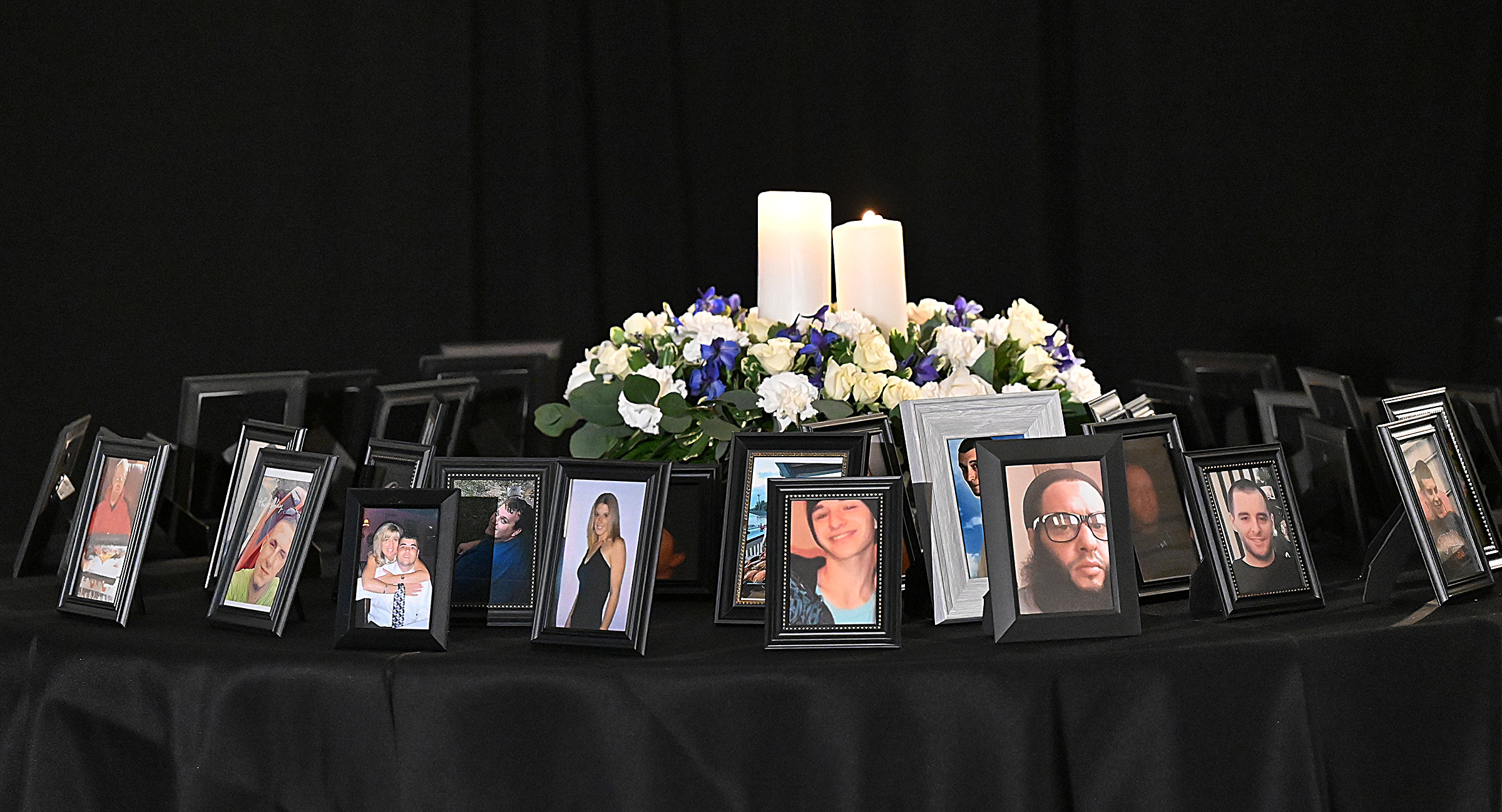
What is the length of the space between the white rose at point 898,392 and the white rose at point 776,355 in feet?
0.49

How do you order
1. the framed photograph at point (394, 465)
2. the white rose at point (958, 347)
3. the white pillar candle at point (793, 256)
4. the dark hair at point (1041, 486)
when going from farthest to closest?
the white pillar candle at point (793, 256) < the white rose at point (958, 347) < the framed photograph at point (394, 465) < the dark hair at point (1041, 486)

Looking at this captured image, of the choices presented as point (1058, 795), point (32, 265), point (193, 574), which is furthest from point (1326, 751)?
point (32, 265)

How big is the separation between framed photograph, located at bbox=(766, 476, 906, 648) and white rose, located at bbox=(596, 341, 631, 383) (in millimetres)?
466

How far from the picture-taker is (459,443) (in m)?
2.14

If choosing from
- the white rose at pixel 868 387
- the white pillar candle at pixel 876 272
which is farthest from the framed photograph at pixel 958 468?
the white pillar candle at pixel 876 272

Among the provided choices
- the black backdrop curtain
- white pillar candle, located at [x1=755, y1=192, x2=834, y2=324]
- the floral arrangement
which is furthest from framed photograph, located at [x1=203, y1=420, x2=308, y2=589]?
the black backdrop curtain

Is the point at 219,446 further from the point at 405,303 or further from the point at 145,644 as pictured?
the point at 405,303

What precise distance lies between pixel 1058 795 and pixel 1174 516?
18.0 inches

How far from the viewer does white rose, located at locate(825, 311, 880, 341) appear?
1.85m

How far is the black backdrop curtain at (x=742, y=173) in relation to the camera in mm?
4184

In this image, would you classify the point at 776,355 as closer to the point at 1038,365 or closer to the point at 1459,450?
the point at 1038,365

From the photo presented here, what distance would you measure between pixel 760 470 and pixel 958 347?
0.46 m

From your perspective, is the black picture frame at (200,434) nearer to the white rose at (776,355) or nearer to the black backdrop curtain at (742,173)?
the white rose at (776,355)

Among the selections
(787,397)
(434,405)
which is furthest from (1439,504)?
(434,405)
